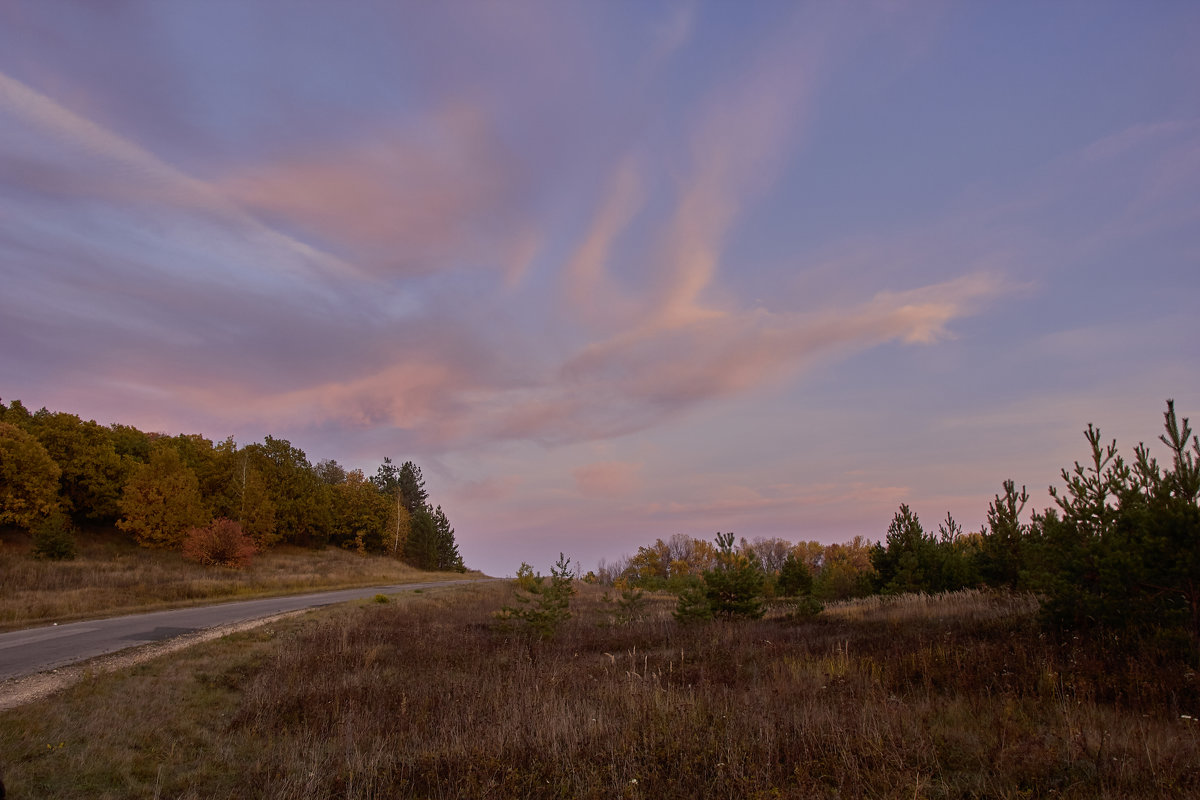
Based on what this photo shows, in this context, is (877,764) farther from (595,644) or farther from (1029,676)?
(595,644)

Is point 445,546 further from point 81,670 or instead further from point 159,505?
point 81,670

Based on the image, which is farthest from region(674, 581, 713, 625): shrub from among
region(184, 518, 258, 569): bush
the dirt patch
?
region(184, 518, 258, 569): bush

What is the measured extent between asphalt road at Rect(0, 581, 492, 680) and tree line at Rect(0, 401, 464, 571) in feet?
70.9

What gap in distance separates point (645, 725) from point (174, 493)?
47.6 metres

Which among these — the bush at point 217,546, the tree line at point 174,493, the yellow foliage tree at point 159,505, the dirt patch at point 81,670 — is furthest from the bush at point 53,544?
the dirt patch at point 81,670

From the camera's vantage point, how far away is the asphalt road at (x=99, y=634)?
11.2 m

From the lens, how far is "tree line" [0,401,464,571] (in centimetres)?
3719

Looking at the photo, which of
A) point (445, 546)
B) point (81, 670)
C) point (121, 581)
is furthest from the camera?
point (445, 546)

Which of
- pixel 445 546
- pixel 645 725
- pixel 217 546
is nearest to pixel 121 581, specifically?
pixel 217 546

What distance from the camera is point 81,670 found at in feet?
34.1

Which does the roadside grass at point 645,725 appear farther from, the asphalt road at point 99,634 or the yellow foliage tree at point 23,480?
the yellow foliage tree at point 23,480

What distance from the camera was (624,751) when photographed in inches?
243

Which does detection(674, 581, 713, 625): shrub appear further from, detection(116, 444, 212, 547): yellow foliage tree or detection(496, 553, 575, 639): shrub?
detection(116, 444, 212, 547): yellow foliage tree

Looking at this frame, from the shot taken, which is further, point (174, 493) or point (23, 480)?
point (174, 493)
